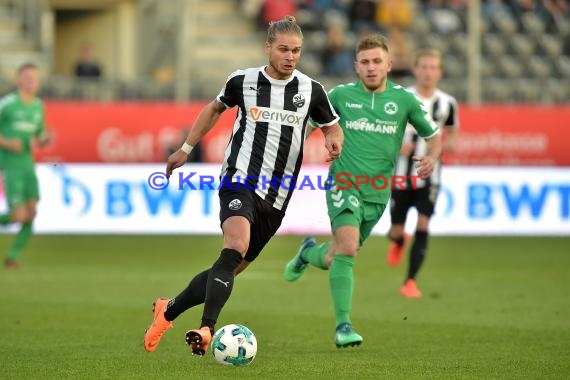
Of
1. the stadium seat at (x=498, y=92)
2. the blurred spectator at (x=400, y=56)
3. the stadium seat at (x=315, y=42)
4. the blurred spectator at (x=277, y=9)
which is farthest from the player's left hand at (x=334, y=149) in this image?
the blurred spectator at (x=277, y=9)

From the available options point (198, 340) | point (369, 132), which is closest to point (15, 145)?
point (369, 132)

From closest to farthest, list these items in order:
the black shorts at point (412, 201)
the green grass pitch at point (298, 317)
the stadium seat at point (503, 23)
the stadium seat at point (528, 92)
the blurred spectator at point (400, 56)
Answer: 1. the green grass pitch at point (298, 317)
2. the black shorts at point (412, 201)
3. the blurred spectator at point (400, 56)
4. the stadium seat at point (528, 92)
5. the stadium seat at point (503, 23)

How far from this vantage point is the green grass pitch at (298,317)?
24.9ft

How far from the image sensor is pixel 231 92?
26.1 feet

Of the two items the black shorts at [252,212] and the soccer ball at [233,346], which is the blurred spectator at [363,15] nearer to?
the black shorts at [252,212]

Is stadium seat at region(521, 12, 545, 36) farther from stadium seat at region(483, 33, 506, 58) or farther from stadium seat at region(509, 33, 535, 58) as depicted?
stadium seat at region(483, 33, 506, 58)

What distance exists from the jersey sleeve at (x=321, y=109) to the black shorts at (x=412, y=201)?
4.40 meters

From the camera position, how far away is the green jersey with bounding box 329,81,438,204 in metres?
9.23

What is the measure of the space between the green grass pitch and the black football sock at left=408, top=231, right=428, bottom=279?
1.00 feet

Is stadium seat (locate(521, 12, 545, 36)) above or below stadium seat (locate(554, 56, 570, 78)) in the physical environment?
above

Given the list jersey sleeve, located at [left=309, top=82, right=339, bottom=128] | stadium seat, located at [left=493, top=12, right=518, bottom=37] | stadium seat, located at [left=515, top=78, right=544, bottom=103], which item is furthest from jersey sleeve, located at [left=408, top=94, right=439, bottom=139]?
stadium seat, located at [left=493, top=12, right=518, bottom=37]

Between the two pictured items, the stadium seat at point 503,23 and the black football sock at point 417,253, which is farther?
the stadium seat at point 503,23

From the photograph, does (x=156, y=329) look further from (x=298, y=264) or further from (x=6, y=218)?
(x=6, y=218)

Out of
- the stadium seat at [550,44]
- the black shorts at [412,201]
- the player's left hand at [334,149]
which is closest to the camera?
the player's left hand at [334,149]
